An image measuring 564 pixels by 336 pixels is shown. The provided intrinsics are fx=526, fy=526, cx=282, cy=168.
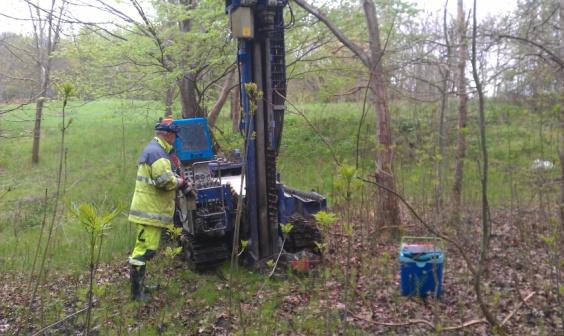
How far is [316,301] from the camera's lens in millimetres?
5922

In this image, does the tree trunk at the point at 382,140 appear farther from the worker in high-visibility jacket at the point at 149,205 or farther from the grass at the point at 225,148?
the worker in high-visibility jacket at the point at 149,205

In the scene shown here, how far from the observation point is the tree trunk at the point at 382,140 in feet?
26.5

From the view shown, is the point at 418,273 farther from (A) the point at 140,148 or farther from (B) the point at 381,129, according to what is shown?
(A) the point at 140,148

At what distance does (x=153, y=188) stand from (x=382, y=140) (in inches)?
146

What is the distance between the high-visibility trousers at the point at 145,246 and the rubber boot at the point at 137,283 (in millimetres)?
93

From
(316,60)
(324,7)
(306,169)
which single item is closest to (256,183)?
(324,7)

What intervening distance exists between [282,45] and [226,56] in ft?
15.4

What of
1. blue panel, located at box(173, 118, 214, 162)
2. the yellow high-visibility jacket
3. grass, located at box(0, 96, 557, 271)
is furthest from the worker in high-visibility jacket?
grass, located at box(0, 96, 557, 271)

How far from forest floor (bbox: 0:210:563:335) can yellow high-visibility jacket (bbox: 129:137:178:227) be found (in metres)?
0.94

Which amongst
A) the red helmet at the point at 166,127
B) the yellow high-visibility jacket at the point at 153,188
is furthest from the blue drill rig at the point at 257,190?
the red helmet at the point at 166,127

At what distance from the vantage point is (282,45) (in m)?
6.78

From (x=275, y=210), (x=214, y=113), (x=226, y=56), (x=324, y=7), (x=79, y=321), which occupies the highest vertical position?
(x=324, y=7)

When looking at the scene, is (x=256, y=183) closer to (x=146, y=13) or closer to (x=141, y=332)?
(x=141, y=332)

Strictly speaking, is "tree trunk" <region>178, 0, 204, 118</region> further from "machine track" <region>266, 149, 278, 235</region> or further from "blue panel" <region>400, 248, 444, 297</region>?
"blue panel" <region>400, 248, 444, 297</region>
